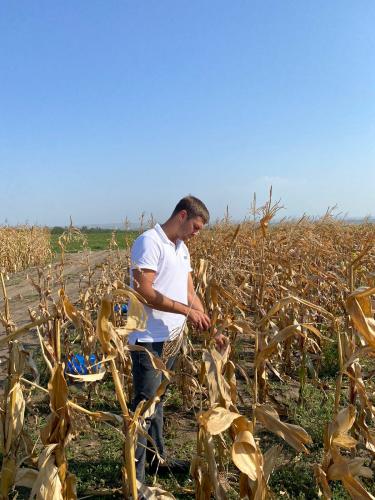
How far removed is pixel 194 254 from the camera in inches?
319

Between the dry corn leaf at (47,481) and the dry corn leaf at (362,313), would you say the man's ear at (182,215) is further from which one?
the dry corn leaf at (47,481)

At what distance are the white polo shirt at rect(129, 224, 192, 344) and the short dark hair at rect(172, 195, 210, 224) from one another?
0.20 meters

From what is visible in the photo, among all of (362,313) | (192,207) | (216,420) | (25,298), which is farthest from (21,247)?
(362,313)

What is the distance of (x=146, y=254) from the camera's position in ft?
8.75

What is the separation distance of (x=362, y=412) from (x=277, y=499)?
2.63 ft

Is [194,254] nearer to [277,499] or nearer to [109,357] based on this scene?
[277,499]


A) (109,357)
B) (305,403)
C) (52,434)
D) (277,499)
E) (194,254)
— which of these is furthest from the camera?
(194,254)

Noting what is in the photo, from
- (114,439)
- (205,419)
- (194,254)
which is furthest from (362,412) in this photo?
(194,254)

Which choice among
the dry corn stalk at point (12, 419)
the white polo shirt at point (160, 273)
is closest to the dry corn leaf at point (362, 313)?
the white polo shirt at point (160, 273)

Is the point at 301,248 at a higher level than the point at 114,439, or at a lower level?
higher

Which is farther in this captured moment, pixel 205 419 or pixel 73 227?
pixel 73 227

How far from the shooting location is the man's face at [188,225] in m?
2.87

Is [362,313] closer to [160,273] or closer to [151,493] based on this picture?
[151,493]

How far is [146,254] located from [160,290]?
0.29 metres
